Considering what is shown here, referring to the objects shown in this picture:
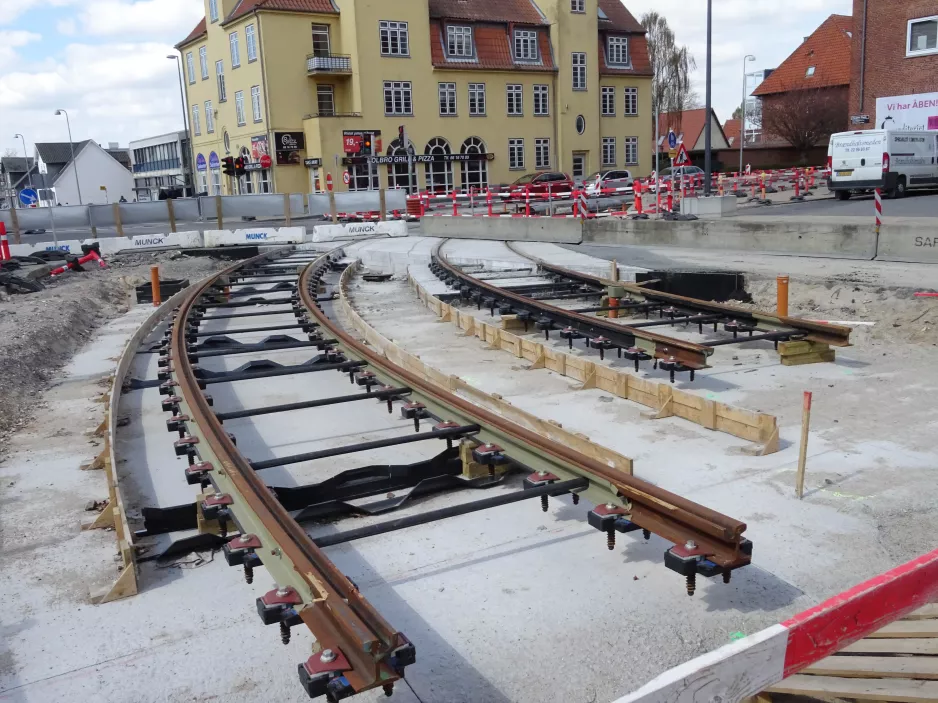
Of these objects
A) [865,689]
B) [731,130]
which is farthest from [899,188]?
[731,130]

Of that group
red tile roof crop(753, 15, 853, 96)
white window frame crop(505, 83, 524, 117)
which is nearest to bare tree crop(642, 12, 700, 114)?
red tile roof crop(753, 15, 853, 96)

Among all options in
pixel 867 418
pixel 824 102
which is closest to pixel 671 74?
pixel 824 102

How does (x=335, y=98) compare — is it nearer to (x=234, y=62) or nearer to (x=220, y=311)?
(x=234, y=62)

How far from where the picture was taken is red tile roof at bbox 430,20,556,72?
5097cm

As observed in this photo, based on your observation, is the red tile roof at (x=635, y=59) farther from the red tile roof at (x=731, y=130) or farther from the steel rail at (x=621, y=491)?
the steel rail at (x=621, y=491)

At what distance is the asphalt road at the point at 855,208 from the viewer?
22.0m

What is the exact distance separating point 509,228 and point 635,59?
42.4 m

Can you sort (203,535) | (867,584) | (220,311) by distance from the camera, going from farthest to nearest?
(220,311), (203,535), (867,584)

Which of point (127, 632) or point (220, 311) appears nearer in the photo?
point (127, 632)

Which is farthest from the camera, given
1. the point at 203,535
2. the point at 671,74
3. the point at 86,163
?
the point at 86,163

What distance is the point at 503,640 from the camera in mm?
3703

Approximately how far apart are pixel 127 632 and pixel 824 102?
57.6m

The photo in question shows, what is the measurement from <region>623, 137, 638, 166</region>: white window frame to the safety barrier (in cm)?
5187

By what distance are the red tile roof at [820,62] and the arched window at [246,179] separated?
3673cm
